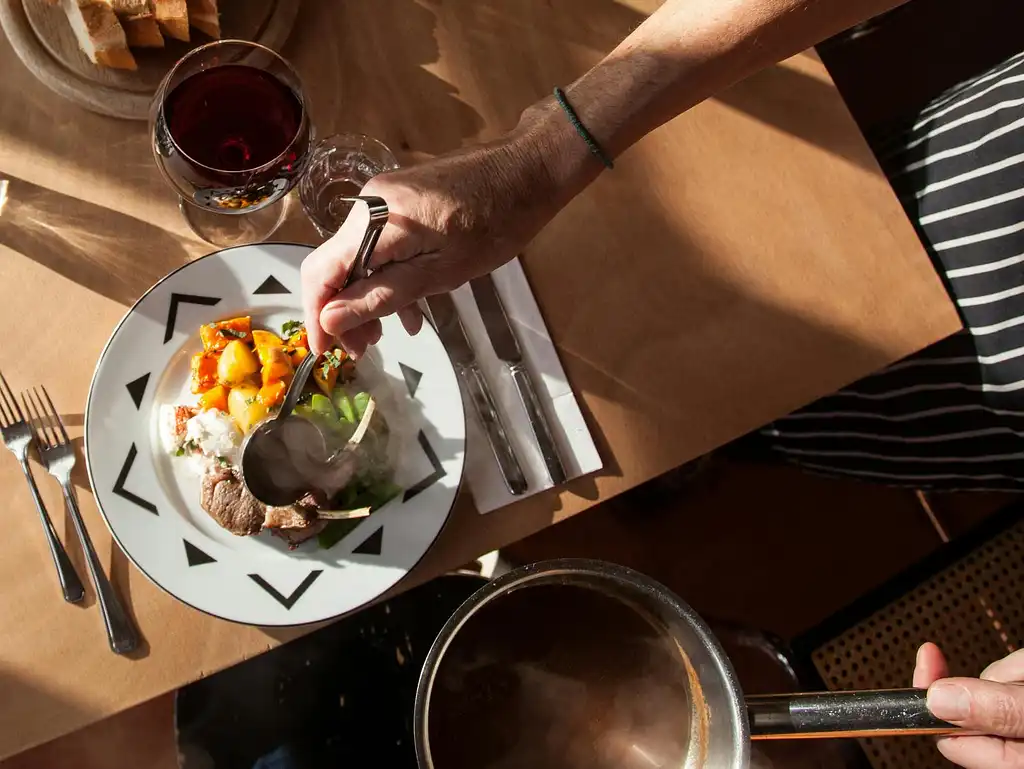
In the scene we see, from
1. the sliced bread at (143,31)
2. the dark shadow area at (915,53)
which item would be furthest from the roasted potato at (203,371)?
the dark shadow area at (915,53)

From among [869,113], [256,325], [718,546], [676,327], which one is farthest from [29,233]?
[869,113]

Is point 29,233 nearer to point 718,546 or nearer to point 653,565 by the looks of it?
point 653,565

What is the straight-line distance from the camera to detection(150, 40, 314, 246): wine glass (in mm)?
742

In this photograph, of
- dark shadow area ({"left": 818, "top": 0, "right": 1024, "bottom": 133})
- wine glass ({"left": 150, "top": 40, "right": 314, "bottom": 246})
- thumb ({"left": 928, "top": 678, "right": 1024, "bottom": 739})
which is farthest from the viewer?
dark shadow area ({"left": 818, "top": 0, "right": 1024, "bottom": 133})

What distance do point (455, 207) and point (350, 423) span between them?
26cm

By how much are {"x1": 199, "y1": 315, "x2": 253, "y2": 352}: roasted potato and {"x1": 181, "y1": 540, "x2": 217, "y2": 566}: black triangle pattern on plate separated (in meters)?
0.20

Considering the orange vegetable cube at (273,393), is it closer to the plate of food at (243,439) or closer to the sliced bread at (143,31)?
the plate of food at (243,439)

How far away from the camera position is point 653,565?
1535mm

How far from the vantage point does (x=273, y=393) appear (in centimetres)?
82

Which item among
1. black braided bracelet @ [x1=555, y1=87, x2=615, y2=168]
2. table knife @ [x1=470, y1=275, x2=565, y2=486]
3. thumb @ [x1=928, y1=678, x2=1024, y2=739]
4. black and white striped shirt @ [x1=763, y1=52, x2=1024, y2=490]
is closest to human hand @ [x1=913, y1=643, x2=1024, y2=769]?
thumb @ [x1=928, y1=678, x2=1024, y2=739]

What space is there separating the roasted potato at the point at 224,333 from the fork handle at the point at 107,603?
200mm

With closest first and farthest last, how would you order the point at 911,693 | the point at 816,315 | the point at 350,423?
1. the point at 911,693
2. the point at 350,423
3. the point at 816,315

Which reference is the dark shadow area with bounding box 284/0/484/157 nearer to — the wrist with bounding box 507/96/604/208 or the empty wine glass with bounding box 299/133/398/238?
the empty wine glass with bounding box 299/133/398/238

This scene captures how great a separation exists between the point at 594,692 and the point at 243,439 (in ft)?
1.46
